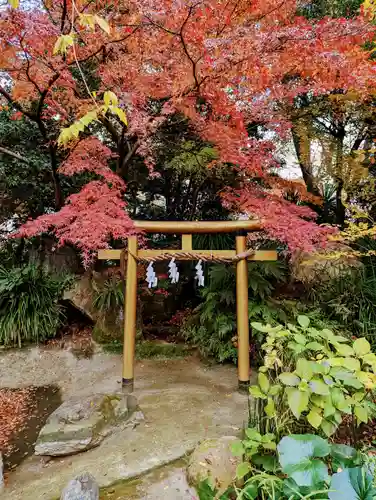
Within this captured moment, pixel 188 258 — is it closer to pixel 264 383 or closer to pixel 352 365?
pixel 264 383

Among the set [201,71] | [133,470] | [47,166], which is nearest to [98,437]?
[133,470]

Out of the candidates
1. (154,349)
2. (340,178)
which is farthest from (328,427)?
(340,178)

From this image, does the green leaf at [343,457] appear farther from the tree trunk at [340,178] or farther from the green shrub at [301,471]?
the tree trunk at [340,178]

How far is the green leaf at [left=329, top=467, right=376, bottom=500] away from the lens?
4.55 feet

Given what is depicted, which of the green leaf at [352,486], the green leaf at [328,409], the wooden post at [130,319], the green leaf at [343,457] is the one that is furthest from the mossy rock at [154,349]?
the green leaf at [352,486]

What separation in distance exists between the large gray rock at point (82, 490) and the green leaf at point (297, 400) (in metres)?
1.35

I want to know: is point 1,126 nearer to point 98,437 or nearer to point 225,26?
point 225,26

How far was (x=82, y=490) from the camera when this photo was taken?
2.05 meters

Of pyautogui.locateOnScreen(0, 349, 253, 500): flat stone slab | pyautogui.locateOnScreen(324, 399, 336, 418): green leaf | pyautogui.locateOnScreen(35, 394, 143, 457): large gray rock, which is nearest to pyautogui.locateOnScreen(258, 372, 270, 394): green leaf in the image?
pyautogui.locateOnScreen(324, 399, 336, 418): green leaf

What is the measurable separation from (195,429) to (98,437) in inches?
32.1

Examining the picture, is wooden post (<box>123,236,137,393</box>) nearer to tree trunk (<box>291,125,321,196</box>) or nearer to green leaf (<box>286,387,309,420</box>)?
green leaf (<box>286,387,309,420</box>)

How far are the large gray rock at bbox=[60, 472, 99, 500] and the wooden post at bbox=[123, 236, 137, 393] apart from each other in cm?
145

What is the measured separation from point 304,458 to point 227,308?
3148 mm

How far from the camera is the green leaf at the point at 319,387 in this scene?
5.36ft
